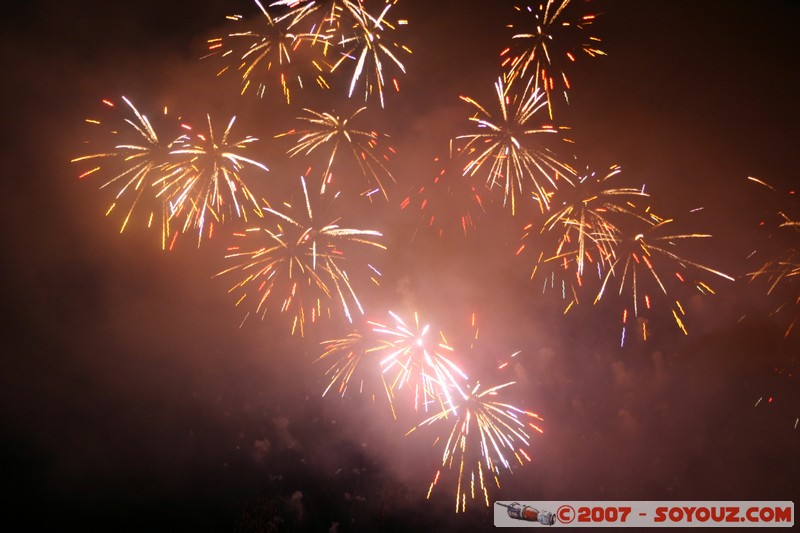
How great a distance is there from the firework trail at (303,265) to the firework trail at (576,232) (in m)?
3.93

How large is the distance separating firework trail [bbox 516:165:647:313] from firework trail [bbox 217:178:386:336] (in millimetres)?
3930

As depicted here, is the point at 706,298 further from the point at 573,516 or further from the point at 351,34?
the point at 351,34

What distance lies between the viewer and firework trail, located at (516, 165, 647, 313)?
8.65 m

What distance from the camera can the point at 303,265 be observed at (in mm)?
8719

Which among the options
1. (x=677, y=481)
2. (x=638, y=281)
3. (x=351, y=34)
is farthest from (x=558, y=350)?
(x=351, y=34)

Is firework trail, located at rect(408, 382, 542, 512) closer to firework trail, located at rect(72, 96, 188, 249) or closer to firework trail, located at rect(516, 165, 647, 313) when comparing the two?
firework trail, located at rect(516, 165, 647, 313)

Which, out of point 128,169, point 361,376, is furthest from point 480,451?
point 128,169

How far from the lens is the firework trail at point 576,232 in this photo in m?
8.65

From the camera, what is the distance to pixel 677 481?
1728 centimetres

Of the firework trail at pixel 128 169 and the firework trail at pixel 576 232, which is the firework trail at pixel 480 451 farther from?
the firework trail at pixel 128 169

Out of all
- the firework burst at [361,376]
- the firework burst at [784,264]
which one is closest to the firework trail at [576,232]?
the firework burst at [784,264]

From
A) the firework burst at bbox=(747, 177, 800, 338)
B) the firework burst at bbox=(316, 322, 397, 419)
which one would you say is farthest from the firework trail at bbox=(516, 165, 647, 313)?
the firework burst at bbox=(316, 322, 397, 419)

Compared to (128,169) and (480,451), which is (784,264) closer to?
(480,451)

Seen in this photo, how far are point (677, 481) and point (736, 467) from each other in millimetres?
2117
